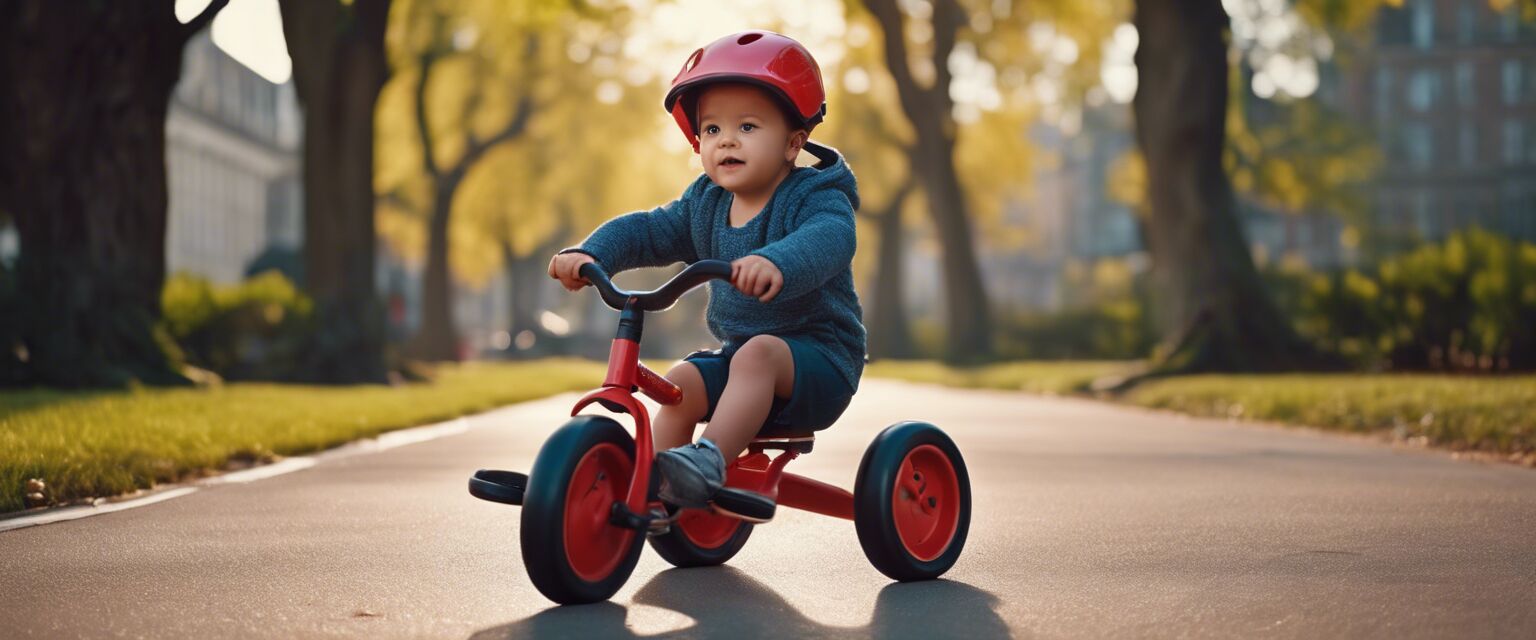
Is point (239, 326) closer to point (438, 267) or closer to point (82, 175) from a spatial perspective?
point (82, 175)

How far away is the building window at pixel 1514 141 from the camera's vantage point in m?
84.4

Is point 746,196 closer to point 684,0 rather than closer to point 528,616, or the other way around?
point 528,616

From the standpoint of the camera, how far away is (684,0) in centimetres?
3053

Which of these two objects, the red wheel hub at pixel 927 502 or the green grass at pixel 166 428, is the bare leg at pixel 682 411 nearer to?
the red wheel hub at pixel 927 502

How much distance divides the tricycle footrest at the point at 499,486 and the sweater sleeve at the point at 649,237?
64cm

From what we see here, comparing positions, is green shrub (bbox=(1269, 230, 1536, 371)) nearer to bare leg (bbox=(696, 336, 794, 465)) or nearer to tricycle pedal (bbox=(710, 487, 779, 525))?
bare leg (bbox=(696, 336, 794, 465))

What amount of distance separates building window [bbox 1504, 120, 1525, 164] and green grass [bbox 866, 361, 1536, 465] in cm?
6825

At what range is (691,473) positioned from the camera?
4820 millimetres

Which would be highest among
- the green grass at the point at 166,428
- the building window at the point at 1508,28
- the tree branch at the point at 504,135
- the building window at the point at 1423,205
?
the building window at the point at 1508,28

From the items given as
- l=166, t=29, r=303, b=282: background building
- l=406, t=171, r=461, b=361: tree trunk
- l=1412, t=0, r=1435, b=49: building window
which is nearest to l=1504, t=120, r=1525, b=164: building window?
l=1412, t=0, r=1435, b=49: building window

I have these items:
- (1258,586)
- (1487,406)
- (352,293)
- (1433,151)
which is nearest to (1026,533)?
(1258,586)

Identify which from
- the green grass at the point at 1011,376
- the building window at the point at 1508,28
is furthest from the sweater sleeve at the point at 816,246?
the building window at the point at 1508,28

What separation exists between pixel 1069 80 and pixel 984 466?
109 ft

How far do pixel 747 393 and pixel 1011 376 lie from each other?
23074 millimetres
